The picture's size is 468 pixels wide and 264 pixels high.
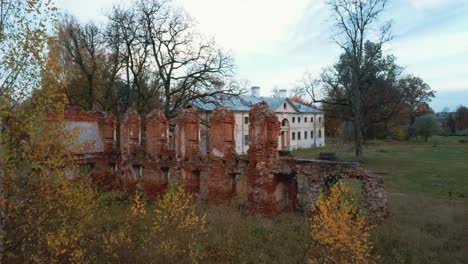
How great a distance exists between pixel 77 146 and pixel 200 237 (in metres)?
5.15

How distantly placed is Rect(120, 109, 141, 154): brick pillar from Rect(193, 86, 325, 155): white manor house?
17.5m

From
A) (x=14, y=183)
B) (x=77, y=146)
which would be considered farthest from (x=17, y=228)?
(x=77, y=146)

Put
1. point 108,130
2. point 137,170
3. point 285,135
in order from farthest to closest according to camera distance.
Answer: point 285,135 < point 108,130 < point 137,170

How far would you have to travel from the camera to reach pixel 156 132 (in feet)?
55.1

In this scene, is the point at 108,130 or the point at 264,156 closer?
the point at 264,156

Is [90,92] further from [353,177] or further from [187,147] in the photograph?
[353,177]

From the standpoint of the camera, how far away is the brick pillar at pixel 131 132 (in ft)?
58.3

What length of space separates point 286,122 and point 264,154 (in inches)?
1238

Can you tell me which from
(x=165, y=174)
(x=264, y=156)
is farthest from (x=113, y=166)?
(x=264, y=156)

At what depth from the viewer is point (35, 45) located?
673 cm

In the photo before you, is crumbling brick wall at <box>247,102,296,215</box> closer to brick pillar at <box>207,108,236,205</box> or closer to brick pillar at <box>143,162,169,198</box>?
brick pillar at <box>207,108,236,205</box>

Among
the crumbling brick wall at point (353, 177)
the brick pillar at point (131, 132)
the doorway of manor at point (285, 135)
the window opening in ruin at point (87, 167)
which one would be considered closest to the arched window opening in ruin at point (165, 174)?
the brick pillar at point (131, 132)

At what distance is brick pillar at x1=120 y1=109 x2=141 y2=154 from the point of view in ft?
58.3

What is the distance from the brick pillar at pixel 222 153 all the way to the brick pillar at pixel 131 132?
15.8ft
